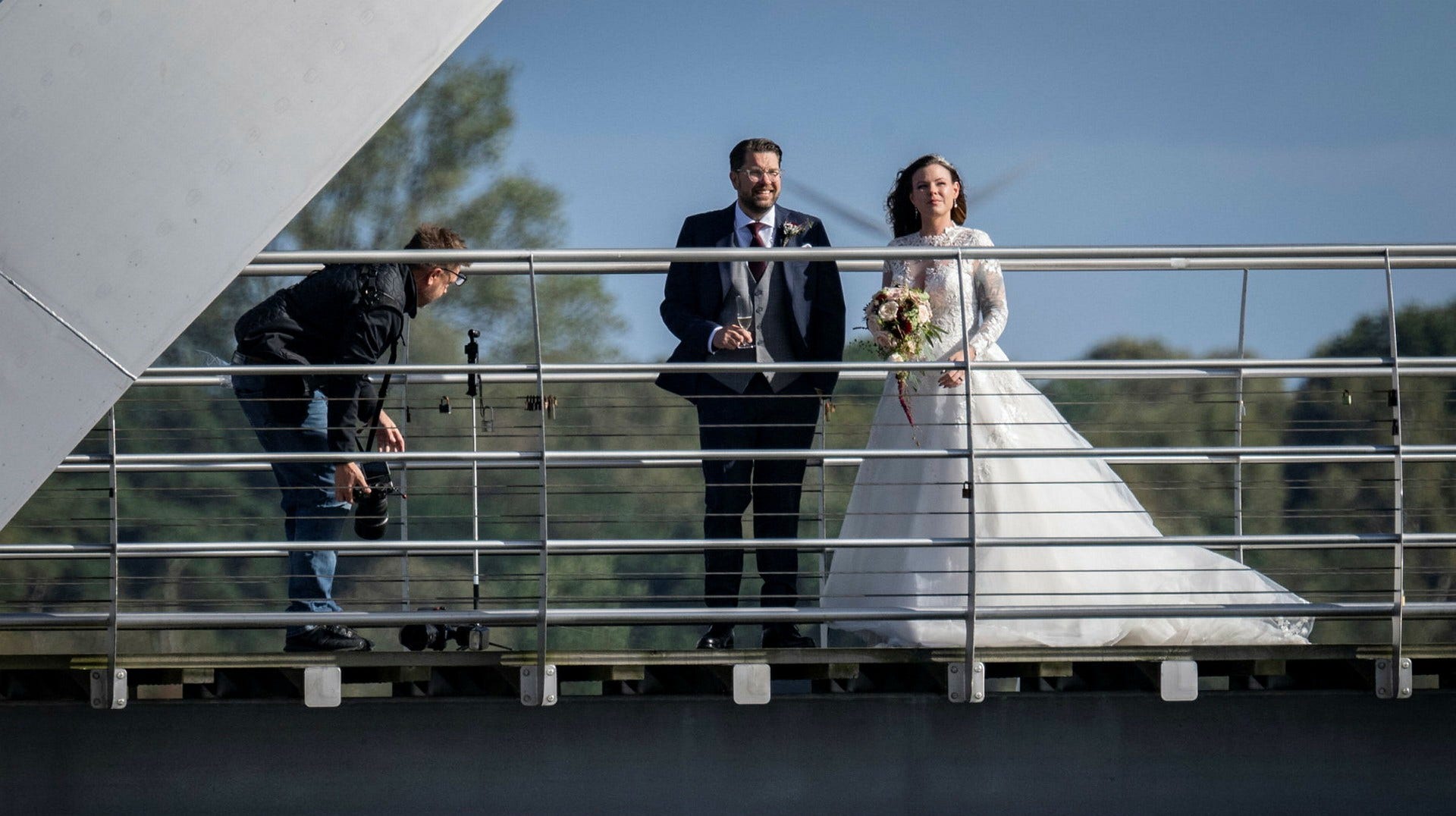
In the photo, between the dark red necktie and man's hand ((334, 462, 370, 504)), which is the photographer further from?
the dark red necktie

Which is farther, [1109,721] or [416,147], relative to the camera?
[416,147]

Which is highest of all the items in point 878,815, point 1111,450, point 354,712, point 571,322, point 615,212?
point 615,212

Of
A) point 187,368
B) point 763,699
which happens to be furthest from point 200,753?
point 763,699

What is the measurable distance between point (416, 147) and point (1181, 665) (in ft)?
124

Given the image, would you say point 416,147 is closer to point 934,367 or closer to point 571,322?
point 571,322

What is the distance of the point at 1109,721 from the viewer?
6383 millimetres

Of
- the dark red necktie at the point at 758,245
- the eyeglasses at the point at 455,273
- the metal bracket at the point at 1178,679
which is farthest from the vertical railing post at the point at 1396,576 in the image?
the eyeglasses at the point at 455,273

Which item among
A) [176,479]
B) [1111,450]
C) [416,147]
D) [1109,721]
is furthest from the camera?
[416,147]

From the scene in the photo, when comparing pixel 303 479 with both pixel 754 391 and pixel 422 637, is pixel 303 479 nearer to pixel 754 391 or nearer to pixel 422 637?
pixel 422 637

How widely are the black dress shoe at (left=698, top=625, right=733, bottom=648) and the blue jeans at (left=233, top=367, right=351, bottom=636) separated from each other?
5.34 ft

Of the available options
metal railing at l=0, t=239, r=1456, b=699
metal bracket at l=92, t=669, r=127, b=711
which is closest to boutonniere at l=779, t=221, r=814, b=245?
metal railing at l=0, t=239, r=1456, b=699

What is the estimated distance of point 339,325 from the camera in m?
6.54

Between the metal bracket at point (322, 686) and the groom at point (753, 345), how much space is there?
1.63 m

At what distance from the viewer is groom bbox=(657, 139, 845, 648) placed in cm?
684
